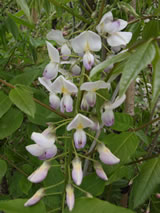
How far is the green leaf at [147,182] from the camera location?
682 mm

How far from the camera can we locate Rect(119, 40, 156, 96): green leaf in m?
0.42

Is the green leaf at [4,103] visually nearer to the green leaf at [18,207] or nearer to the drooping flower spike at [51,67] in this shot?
the drooping flower spike at [51,67]

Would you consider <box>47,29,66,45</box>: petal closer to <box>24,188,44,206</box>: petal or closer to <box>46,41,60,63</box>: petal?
<box>46,41,60,63</box>: petal

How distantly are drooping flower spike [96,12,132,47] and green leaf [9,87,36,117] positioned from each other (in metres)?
0.26

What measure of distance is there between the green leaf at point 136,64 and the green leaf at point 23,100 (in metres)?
0.26

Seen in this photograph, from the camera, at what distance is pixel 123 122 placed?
30.1 inches

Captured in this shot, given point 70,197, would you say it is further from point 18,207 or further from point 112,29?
point 112,29

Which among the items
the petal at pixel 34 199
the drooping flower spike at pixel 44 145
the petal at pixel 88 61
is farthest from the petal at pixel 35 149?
the petal at pixel 88 61

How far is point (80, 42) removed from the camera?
2.10ft

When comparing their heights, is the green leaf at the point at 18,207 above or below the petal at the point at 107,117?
below

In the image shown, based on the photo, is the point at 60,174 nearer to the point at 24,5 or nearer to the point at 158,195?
the point at 158,195

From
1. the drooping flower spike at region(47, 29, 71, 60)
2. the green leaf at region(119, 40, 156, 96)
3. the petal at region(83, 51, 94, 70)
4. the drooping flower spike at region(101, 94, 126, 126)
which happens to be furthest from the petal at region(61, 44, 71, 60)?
the green leaf at region(119, 40, 156, 96)

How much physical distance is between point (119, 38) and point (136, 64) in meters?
0.25

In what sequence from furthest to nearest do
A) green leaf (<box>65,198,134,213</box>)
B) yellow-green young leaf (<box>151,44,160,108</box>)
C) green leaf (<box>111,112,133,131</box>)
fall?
green leaf (<box>111,112,133,131</box>), green leaf (<box>65,198,134,213</box>), yellow-green young leaf (<box>151,44,160,108</box>)
